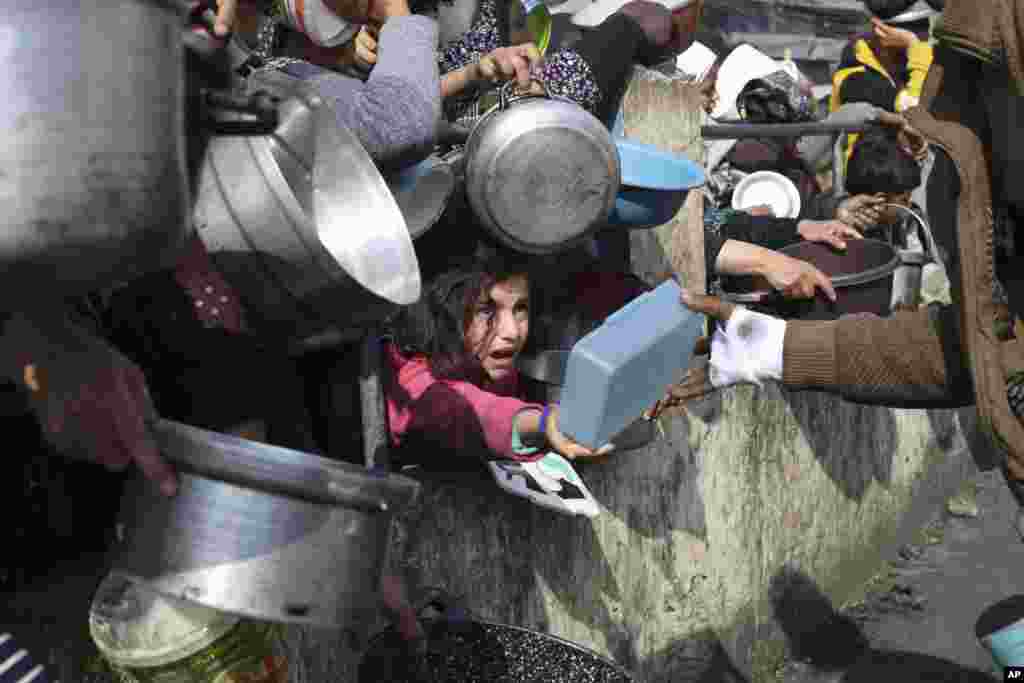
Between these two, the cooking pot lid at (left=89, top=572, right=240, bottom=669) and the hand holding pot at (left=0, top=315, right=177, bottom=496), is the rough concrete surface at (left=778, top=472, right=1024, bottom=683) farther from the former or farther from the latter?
the hand holding pot at (left=0, top=315, right=177, bottom=496)

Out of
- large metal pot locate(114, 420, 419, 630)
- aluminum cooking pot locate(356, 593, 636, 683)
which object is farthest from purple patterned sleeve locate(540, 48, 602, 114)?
large metal pot locate(114, 420, 419, 630)

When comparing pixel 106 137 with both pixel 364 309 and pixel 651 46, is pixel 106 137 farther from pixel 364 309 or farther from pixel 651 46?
pixel 651 46

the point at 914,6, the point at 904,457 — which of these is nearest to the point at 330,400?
the point at 904,457

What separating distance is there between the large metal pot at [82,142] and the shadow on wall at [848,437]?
3378 mm

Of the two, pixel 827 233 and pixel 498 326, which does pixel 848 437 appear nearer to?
pixel 827 233

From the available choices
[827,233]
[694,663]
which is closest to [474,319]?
[694,663]

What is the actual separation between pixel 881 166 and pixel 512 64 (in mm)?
3549

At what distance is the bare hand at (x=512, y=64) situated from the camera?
8.07 feet

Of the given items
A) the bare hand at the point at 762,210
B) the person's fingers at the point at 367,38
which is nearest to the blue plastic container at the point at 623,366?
the person's fingers at the point at 367,38

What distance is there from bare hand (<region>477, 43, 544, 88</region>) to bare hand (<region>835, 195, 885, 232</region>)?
307cm

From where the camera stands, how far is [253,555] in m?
1.50

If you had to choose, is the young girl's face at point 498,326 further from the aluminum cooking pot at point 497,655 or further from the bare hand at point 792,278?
the bare hand at point 792,278

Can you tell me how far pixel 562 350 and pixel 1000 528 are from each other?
11.6ft

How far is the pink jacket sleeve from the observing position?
2461 mm
